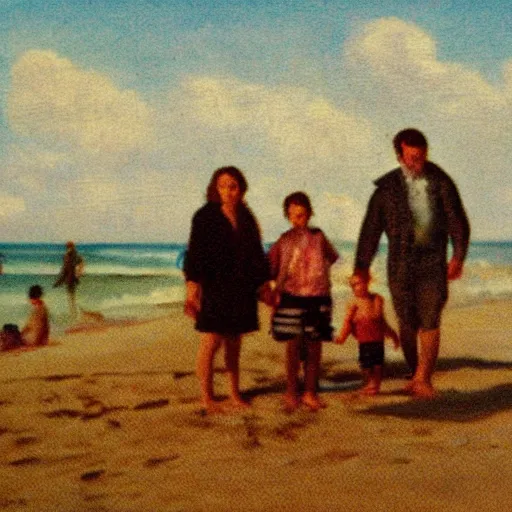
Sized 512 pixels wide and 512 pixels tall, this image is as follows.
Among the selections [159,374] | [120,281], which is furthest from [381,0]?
[120,281]

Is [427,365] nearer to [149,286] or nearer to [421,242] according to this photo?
[421,242]

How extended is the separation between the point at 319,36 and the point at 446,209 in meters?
1.20

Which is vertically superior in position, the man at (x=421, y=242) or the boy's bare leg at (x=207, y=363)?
the man at (x=421, y=242)

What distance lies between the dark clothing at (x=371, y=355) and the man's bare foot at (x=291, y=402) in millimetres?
388

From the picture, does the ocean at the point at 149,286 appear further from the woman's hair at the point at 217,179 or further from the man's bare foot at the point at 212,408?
the man's bare foot at the point at 212,408

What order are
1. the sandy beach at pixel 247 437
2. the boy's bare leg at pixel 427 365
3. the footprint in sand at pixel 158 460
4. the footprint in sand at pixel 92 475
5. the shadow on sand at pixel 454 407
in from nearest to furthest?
the sandy beach at pixel 247 437
the footprint in sand at pixel 92 475
the footprint in sand at pixel 158 460
the shadow on sand at pixel 454 407
the boy's bare leg at pixel 427 365

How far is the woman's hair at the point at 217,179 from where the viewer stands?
11.4 feet

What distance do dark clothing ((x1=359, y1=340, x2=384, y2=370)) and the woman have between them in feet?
1.84

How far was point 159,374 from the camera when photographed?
4.04 meters

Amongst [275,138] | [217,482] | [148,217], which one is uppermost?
[275,138]

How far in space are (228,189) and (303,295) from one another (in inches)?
22.1

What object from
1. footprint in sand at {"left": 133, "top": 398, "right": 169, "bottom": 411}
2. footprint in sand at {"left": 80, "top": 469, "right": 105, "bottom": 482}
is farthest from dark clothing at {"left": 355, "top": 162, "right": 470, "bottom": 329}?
footprint in sand at {"left": 80, "top": 469, "right": 105, "bottom": 482}

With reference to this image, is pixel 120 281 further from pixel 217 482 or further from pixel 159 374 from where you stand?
pixel 217 482

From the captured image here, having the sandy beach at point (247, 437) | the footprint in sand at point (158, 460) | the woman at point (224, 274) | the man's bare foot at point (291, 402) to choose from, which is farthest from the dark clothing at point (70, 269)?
the footprint in sand at point (158, 460)
